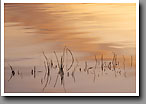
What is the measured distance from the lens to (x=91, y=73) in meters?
1.11

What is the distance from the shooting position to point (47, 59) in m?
1.11

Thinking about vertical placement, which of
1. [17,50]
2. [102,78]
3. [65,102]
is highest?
[17,50]

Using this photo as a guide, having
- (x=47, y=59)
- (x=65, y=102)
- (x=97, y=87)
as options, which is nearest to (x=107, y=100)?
(x=97, y=87)

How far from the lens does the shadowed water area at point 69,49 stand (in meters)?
1.11

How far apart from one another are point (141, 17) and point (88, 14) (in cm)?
25

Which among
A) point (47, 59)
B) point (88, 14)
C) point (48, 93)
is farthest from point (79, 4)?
point (48, 93)

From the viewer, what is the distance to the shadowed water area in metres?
1.11

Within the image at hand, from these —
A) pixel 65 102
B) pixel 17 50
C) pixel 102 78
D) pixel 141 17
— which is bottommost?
pixel 65 102

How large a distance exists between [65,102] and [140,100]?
36 centimetres

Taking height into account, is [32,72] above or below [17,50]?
below

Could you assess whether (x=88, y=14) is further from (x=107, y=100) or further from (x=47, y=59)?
(x=107, y=100)

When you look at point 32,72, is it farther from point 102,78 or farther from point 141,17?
point 141,17

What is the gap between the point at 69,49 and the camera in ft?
3.65

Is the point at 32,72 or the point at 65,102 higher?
the point at 32,72
